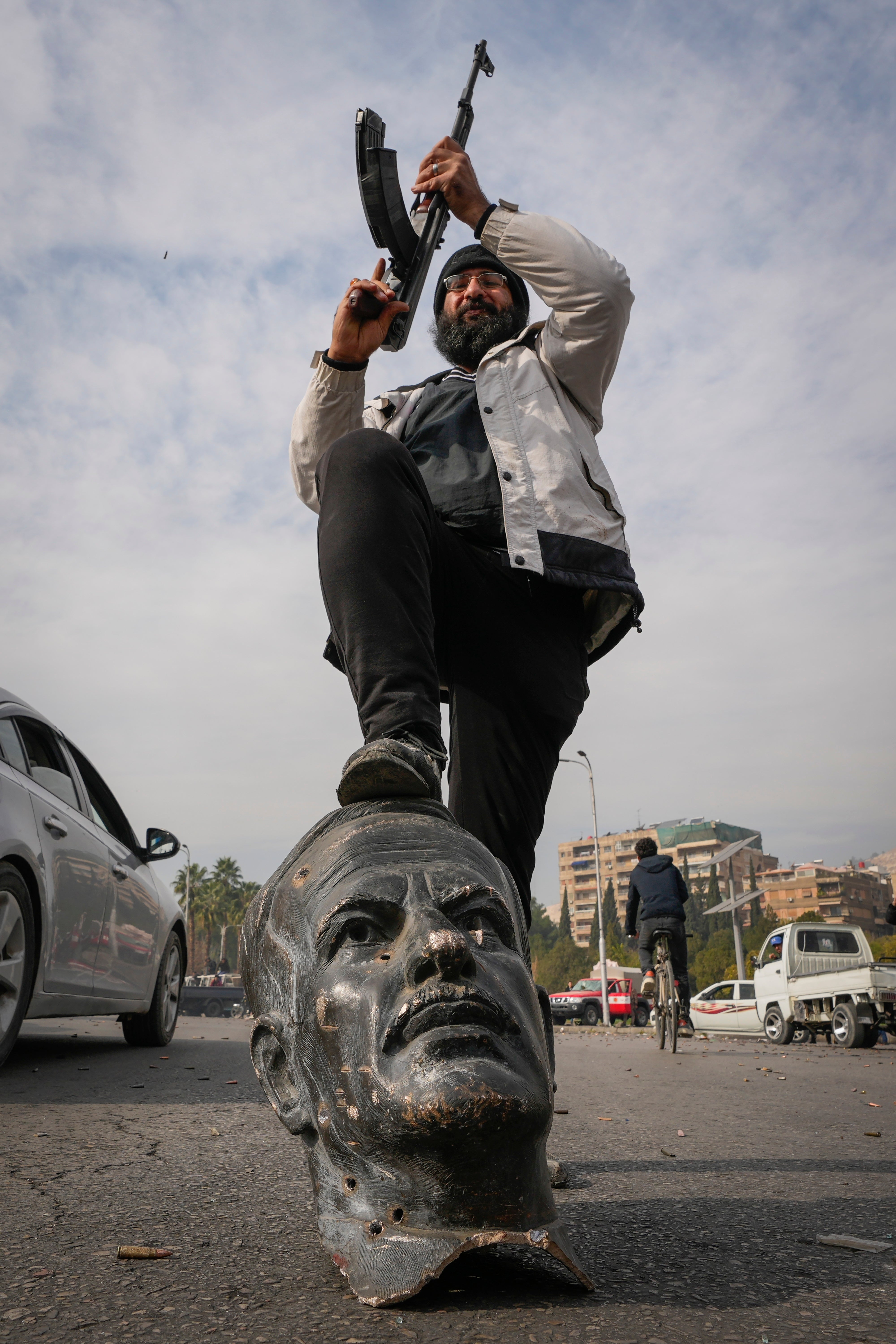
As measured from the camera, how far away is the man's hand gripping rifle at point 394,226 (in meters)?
2.38

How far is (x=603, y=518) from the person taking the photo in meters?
2.39

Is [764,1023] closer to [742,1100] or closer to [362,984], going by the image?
[742,1100]

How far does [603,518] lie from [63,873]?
3754mm

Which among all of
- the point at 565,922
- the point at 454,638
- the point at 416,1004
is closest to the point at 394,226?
the point at 454,638

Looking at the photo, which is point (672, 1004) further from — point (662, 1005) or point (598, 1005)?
point (598, 1005)

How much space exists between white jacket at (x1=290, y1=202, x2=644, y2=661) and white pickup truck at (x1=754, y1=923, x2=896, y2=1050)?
13.0 m

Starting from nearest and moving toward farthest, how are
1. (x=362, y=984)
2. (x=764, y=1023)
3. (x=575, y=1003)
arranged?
(x=362, y=984)
(x=764, y=1023)
(x=575, y=1003)

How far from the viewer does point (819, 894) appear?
128375 mm

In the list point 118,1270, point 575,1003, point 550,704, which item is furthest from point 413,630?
point 575,1003

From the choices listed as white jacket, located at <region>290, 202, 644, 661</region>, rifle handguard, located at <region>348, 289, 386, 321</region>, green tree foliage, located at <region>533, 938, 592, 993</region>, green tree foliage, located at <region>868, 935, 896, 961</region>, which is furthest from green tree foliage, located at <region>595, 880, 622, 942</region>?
rifle handguard, located at <region>348, 289, 386, 321</region>

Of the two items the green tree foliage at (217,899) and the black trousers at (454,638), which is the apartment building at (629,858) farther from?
the black trousers at (454,638)

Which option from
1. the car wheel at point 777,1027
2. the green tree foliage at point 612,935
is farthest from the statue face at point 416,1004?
the green tree foliage at point 612,935

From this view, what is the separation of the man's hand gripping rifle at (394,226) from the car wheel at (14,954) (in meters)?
3.06

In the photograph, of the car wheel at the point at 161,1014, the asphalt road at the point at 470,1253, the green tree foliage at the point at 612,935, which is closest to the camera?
the asphalt road at the point at 470,1253
